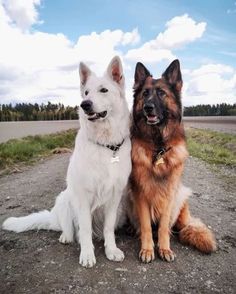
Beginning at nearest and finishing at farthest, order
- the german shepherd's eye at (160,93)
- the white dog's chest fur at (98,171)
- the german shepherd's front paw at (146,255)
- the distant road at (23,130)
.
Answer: the white dog's chest fur at (98,171) < the german shepherd's front paw at (146,255) < the german shepherd's eye at (160,93) < the distant road at (23,130)

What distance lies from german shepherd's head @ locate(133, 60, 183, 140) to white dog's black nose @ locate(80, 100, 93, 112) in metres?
A: 0.71

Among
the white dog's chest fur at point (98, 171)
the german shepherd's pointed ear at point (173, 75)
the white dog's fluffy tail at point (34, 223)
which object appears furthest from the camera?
the white dog's fluffy tail at point (34, 223)

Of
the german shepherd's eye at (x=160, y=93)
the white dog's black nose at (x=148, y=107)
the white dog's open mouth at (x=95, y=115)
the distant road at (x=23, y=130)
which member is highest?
the german shepherd's eye at (x=160, y=93)

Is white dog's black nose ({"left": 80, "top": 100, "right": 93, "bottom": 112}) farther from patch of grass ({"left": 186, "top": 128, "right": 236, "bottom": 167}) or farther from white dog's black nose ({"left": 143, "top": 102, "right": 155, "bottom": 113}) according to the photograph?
patch of grass ({"left": 186, "top": 128, "right": 236, "bottom": 167})

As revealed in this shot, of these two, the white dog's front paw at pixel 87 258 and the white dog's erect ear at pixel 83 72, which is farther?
the white dog's erect ear at pixel 83 72

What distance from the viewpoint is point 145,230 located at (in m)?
4.21

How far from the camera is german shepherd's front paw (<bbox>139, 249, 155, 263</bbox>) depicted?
13.2 feet

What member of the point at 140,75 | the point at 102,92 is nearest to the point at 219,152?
the point at 140,75

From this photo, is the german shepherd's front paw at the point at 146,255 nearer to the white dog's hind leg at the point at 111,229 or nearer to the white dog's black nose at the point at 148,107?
the white dog's hind leg at the point at 111,229

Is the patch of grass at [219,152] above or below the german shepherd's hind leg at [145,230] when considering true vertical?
below

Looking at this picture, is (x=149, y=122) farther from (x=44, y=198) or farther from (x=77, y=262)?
(x=44, y=198)

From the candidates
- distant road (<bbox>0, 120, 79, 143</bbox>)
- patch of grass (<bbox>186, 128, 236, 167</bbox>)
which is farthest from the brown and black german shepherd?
distant road (<bbox>0, 120, 79, 143</bbox>)

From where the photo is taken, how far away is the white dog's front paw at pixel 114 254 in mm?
4027

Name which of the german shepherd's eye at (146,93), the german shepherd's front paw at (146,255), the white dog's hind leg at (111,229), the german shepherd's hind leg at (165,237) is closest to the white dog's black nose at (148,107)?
the german shepherd's eye at (146,93)
